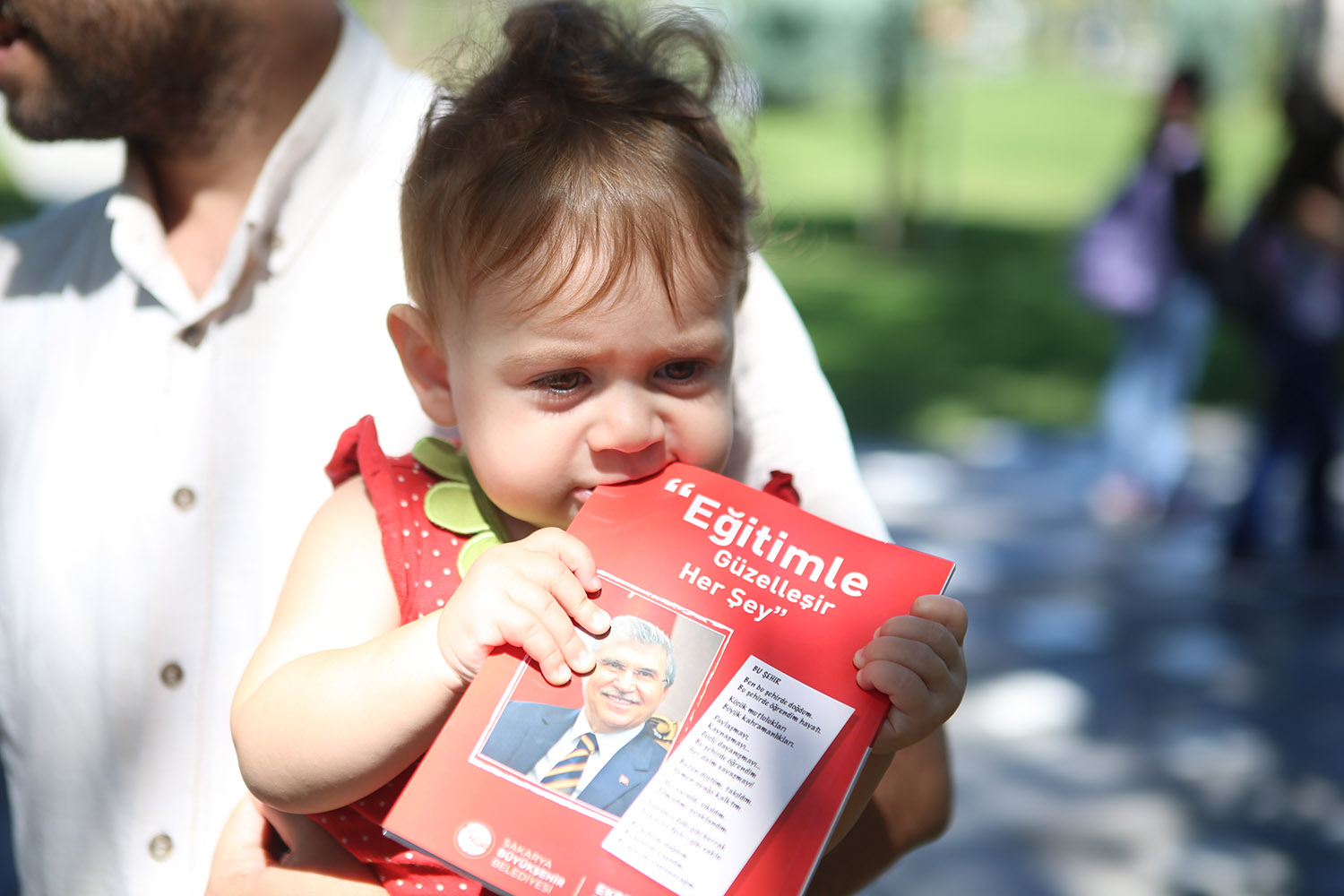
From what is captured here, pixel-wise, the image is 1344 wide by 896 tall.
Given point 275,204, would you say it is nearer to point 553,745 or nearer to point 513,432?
point 513,432

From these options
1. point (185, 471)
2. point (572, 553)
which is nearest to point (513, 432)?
point (572, 553)

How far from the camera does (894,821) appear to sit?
150 centimetres

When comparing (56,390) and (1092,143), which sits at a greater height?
(1092,143)

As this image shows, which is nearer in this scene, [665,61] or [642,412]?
[642,412]

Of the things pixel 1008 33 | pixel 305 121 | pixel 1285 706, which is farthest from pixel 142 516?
pixel 1008 33

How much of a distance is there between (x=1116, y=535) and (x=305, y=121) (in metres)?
4.95

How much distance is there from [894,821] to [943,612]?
0.44 metres

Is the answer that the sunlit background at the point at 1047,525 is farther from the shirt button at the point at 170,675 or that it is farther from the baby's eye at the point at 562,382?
the shirt button at the point at 170,675

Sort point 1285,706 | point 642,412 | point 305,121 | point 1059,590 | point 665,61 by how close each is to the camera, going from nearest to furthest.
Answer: point 642,412 < point 665,61 < point 305,121 < point 1285,706 < point 1059,590

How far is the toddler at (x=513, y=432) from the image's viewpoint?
1165 mm

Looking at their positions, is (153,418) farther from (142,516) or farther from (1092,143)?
(1092,143)

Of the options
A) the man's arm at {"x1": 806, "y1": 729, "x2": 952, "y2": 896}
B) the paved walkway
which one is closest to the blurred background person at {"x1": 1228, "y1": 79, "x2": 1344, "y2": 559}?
the paved walkway

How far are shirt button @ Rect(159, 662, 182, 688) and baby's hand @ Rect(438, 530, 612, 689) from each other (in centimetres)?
53

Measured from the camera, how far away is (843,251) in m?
12.3
